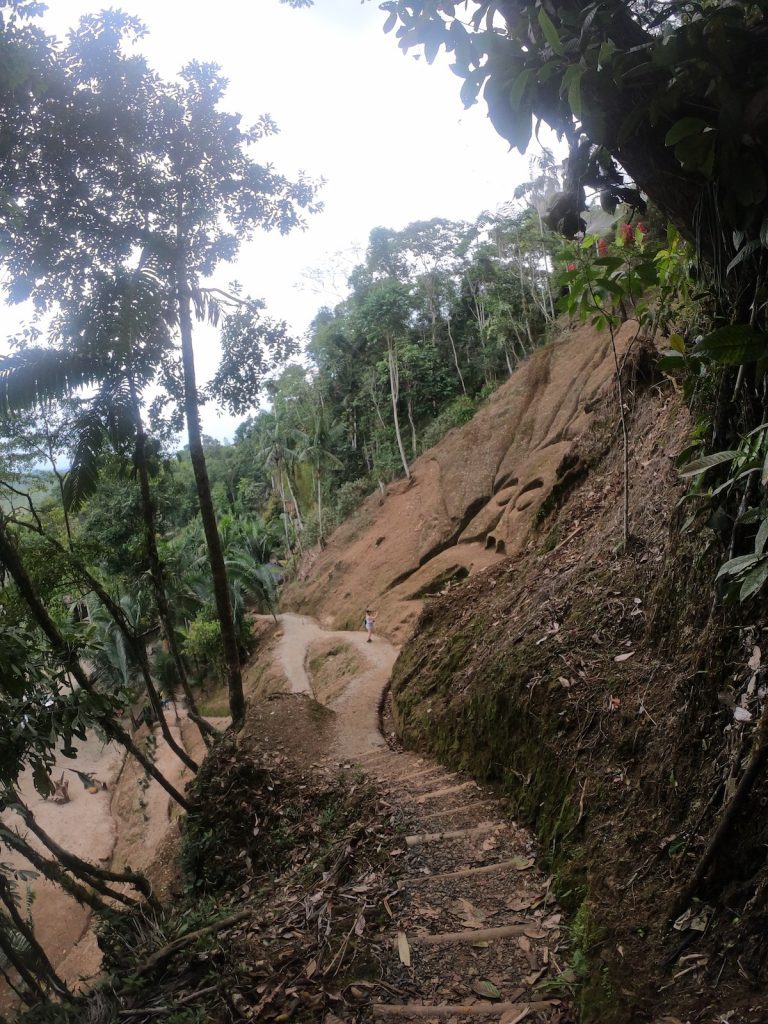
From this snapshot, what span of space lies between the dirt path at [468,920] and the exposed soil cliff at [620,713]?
0.53 ft

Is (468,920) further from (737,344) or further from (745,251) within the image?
(745,251)

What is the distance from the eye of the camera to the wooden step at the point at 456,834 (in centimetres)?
391

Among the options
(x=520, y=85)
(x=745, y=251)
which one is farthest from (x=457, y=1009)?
(x=520, y=85)

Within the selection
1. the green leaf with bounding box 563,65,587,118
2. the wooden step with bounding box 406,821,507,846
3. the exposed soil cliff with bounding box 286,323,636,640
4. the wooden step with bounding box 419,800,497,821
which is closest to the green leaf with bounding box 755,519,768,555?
the green leaf with bounding box 563,65,587,118

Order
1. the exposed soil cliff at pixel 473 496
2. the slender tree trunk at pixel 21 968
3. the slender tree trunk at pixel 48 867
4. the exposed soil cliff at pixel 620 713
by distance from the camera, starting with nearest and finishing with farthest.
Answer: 1. the exposed soil cliff at pixel 620 713
2. the slender tree trunk at pixel 21 968
3. the slender tree trunk at pixel 48 867
4. the exposed soil cliff at pixel 473 496

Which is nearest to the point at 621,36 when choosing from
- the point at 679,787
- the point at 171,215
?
the point at 679,787

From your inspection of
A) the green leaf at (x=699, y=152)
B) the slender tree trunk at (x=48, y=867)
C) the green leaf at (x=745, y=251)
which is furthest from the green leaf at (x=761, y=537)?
the slender tree trunk at (x=48, y=867)

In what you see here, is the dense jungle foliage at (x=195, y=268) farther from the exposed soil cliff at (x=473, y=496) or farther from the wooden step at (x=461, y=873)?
the exposed soil cliff at (x=473, y=496)

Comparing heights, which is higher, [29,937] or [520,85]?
[520,85]

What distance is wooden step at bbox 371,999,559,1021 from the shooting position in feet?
7.91

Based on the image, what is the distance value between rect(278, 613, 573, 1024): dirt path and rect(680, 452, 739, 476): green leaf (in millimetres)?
2112

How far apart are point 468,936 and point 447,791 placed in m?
1.95

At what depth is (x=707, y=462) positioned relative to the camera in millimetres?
2418

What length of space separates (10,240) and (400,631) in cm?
1306
